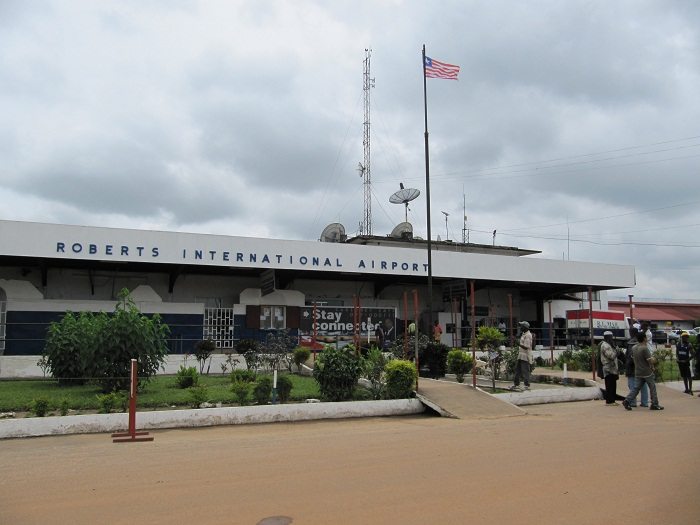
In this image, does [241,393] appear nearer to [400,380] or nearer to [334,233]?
[400,380]

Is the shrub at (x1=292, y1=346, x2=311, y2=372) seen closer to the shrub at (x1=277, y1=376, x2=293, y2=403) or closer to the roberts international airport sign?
the roberts international airport sign

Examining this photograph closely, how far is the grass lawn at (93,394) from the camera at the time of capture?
1244cm

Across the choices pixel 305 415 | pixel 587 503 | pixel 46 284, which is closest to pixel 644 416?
pixel 305 415

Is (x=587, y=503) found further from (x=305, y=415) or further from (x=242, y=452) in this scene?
(x=305, y=415)

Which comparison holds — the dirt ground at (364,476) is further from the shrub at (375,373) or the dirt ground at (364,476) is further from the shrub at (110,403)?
the shrub at (375,373)

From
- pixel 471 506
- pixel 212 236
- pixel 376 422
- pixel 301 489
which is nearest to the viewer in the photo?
pixel 471 506

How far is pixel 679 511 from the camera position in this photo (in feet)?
Answer: 18.1

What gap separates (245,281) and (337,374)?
14001mm

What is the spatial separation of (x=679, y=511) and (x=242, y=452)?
18.0 ft

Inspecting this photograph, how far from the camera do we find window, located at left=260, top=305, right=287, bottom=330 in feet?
84.2

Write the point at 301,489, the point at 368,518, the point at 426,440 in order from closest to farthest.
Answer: the point at 368,518 < the point at 301,489 < the point at 426,440

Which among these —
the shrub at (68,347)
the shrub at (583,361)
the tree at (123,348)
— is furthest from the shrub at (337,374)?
the shrub at (583,361)

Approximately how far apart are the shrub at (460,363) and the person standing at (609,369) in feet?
11.2

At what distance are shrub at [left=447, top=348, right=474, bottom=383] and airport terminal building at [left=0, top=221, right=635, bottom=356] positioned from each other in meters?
2.33
